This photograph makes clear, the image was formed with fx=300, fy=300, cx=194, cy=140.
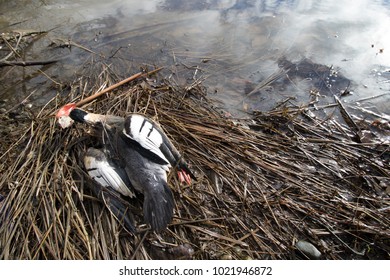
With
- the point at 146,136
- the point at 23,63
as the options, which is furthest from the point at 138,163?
the point at 23,63

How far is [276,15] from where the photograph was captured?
5.26m

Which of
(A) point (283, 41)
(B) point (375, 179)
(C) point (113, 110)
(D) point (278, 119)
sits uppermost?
(A) point (283, 41)

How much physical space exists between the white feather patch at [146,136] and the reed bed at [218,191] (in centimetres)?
39

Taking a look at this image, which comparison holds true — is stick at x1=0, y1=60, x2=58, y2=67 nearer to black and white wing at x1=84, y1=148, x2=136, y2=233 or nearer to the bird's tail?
black and white wing at x1=84, y1=148, x2=136, y2=233

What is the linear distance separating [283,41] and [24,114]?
386 centimetres

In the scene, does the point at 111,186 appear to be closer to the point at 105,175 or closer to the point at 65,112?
the point at 105,175

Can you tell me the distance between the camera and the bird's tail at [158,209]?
2414mm

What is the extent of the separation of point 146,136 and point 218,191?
85 centimetres

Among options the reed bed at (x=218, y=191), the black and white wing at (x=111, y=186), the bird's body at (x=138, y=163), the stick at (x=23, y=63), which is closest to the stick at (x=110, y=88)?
the reed bed at (x=218, y=191)

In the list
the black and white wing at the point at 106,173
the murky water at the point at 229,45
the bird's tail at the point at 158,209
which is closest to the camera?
the bird's tail at the point at 158,209

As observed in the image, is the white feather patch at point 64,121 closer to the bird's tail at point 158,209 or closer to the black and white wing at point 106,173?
the black and white wing at point 106,173
